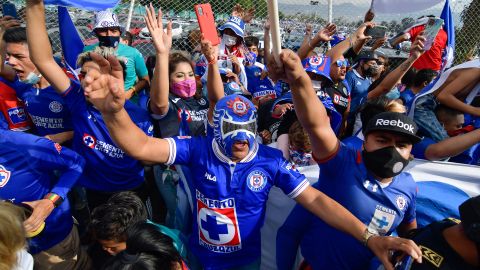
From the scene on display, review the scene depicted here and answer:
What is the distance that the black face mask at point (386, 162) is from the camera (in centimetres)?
190

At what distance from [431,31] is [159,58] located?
99.0 inches

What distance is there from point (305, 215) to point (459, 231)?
3.34 feet

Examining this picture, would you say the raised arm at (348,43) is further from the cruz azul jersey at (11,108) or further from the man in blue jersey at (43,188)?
the cruz azul jersey at (11,108)

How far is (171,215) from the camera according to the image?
9.89ft

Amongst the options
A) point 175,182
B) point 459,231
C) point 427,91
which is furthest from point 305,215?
point 427,91

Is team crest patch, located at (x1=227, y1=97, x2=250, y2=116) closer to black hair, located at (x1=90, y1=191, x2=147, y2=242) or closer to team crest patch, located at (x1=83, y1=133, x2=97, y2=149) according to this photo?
black hair, located at (x1=90, y1=191, x2=147, y2=242)

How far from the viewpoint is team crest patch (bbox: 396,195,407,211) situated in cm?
200

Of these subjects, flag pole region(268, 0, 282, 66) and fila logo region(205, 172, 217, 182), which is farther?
fila logo region(205, 172, 217, 182)

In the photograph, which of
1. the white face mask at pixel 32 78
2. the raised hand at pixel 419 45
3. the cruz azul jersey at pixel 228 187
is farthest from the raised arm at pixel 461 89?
the white face mask at pixel 32 78

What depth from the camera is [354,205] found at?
1980 millimetres

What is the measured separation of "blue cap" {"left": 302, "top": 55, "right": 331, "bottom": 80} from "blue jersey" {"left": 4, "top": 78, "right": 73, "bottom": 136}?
2.14 m

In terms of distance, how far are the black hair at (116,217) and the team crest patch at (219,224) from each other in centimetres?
39

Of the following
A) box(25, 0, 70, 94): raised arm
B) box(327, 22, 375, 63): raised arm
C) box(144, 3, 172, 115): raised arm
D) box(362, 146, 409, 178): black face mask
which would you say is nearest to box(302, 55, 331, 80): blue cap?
box(327, 22, 375, 63): raised arm

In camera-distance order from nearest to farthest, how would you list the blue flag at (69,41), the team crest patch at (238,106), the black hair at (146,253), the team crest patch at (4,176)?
the black hair at (146,253)
the team crest patch at (238,106)
the team crest patch at (4,176)
the blue flag at (69,41)
